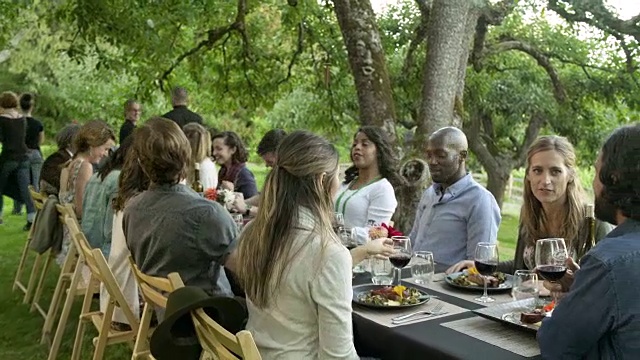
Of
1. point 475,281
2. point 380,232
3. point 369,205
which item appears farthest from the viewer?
point 369,205

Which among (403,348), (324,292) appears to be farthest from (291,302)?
(403,348)

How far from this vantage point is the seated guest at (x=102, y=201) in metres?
3.85

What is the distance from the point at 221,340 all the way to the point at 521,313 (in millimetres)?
929

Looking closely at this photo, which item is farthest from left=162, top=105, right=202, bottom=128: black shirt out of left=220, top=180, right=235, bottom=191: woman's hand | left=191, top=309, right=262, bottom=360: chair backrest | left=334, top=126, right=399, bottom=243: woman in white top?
left=191, top=309, right=262, bottom=360: chair backrest

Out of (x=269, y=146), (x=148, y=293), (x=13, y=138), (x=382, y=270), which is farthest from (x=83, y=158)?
(x=13, y=138)

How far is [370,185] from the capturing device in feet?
13.0

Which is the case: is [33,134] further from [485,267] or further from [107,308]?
[485,267]

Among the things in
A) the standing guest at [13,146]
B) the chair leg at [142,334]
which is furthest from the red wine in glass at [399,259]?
the standing guest at [13,146]

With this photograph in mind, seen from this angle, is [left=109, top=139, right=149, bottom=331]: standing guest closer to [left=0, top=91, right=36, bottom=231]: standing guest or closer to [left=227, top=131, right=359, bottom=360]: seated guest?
[left=227, top=131, right=359, bottom=360]: seated guest

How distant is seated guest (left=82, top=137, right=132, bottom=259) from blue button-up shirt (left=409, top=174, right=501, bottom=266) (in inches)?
71.0

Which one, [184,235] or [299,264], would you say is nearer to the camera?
[299,264]

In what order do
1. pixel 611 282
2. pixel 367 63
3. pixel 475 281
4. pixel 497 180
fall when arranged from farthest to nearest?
pixel 497 180
pixel 367 63
pixel 475 281
pixel 611 282

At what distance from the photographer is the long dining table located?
1.79m

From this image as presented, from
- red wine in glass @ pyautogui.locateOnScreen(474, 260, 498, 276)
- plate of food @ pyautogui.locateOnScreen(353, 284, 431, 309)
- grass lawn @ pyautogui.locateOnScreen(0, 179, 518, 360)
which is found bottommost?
grass lawn @ pyautogui.locateOnScreen(0, 179, 518, 360)
